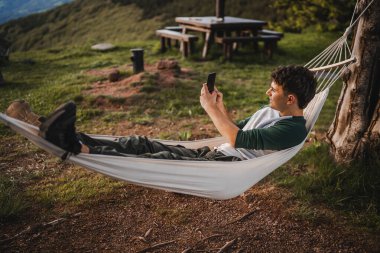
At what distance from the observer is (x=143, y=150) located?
2.48m

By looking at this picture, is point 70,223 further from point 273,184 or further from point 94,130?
point 94,130

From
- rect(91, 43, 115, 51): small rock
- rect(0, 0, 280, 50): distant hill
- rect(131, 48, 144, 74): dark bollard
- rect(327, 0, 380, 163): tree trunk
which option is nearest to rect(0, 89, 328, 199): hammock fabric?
rect(327, 0, 380, 163): tree trunk

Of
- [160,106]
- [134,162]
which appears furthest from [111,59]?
[134,162]

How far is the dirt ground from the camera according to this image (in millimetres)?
2344

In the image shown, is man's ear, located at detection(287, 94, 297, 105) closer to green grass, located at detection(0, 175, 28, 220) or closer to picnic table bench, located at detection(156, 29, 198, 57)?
green grass, located at detection(0, 175, 28, 220)

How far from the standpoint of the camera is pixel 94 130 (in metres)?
4.39

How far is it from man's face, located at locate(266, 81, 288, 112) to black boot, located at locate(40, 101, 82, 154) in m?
1.22

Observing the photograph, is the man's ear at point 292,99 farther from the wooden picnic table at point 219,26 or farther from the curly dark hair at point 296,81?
the wooden picnic table at point 219,26

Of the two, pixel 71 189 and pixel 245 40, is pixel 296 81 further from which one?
pixel 245 40

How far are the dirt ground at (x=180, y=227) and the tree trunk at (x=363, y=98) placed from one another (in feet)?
2.13

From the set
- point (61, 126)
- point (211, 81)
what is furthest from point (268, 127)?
point (61, 126)

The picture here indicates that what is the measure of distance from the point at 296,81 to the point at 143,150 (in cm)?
112

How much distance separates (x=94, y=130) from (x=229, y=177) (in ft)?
8.56

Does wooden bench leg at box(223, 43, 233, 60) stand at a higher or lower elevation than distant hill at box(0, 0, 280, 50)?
lower
